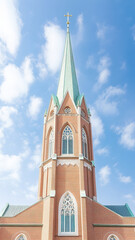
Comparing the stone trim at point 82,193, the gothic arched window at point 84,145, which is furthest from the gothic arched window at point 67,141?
the stone trim at point 82,193

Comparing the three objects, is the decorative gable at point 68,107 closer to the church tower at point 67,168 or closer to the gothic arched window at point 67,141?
the church tower at point 67,168

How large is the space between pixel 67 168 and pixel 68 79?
16.7 metres

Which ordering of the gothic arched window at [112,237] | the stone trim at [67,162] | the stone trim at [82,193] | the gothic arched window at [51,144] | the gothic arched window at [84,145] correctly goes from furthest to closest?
the gothic arched window at [84,145], the gothic arched window at [51,144], the stone trim at [67,162], the stone trim at [82,193], the gothic arched window at [112,237]

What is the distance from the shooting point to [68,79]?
127 ft

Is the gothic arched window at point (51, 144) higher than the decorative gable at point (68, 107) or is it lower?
lower

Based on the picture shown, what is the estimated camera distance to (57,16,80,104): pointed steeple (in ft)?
121

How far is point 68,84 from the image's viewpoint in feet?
124

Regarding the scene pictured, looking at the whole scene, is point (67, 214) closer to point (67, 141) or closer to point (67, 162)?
point (67, 162)

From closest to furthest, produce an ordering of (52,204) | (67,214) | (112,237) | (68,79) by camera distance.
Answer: (52,204) < (112,237) < (67,214) < (68,79)

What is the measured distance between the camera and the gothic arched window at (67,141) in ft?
99.4

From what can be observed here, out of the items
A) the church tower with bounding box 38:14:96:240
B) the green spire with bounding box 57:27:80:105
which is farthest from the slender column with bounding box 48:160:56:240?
the green spire with bounding box 57:27:80:105

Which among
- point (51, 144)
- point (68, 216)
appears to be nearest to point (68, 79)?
point (51, 144)

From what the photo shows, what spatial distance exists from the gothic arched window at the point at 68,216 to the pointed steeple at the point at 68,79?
15.6 m

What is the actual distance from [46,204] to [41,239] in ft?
11.9
